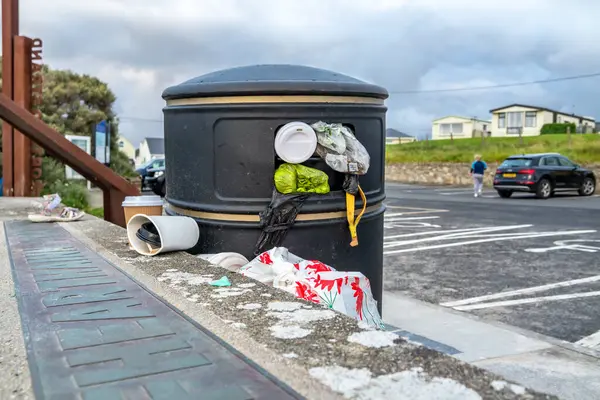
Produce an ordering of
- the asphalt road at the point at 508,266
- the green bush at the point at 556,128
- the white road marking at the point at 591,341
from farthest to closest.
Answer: the green bush at the point at 556,128 < the asphalt road at the point at 508,266 < the white road marking at the point at 591,341

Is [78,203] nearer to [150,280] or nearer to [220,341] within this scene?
[150,280]

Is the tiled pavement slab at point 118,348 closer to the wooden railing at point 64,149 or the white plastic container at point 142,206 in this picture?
the white plastic container at point 142,206

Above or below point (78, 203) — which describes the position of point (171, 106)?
above

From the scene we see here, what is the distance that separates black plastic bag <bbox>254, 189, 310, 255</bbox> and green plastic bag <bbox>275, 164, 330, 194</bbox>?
0.04 metres

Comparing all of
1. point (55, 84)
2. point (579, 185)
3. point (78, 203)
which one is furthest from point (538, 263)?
point (55, 84)

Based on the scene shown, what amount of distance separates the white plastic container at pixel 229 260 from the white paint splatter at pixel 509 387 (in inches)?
91.7

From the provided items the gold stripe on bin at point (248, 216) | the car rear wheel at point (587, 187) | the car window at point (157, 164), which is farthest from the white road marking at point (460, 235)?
the car window at point (157, 164)

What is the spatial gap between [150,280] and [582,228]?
10.3 m

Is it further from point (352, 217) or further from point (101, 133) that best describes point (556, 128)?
point (352, 217)

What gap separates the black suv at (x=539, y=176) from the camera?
65.0ft

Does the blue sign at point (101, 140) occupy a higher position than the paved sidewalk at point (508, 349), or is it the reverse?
the blue sign at point (101, 140)

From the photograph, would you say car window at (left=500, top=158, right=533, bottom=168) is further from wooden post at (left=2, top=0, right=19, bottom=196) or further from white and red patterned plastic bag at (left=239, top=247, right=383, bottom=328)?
white and red patterned plastic bag at (left=239, top=247, right=383, bottom=328)

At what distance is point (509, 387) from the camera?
1901 millimetres

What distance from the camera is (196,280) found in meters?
3.38
